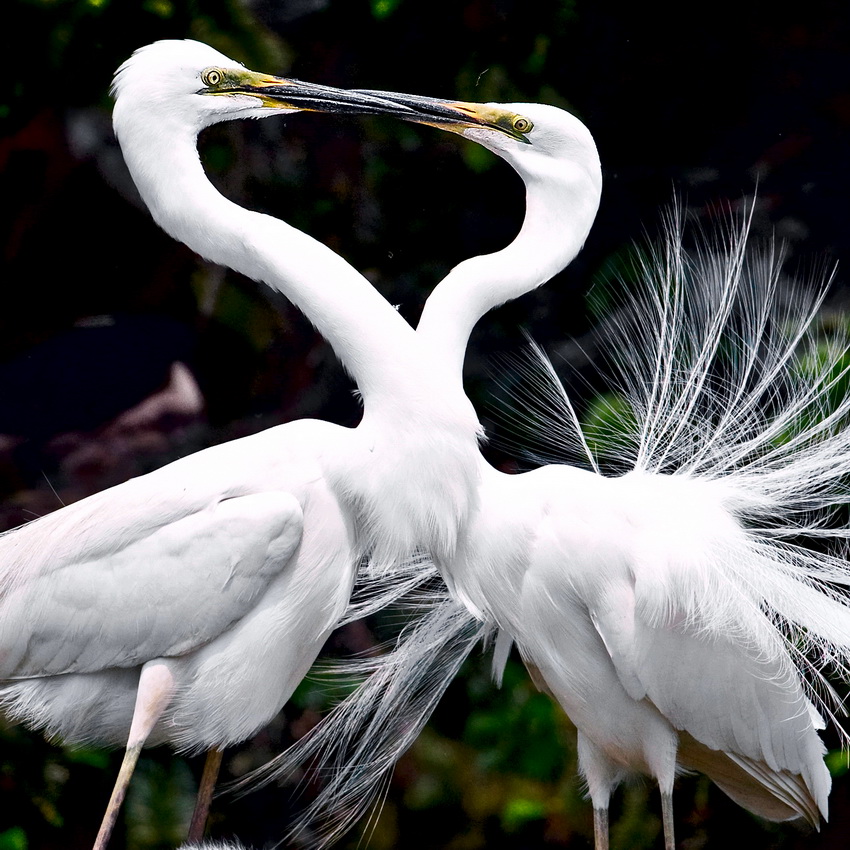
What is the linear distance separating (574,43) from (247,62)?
0.77 metres

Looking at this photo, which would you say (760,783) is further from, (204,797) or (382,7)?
(382,7)

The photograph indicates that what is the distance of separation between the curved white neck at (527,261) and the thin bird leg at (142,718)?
2.11 ft

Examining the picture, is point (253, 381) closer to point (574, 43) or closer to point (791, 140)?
point (574, 43)

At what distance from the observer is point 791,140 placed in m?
2.33

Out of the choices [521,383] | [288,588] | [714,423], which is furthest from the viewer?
[521,383]

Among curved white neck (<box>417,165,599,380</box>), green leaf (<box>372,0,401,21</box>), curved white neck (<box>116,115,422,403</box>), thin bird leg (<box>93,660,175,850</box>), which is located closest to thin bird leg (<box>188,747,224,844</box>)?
thin bird leg (<box>93,660,175,850</box>)

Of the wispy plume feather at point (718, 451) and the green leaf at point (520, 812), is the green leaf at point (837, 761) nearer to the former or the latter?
the wispy plume feather at point (718, 451)

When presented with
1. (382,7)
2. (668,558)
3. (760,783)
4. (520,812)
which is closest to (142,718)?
(668,558)

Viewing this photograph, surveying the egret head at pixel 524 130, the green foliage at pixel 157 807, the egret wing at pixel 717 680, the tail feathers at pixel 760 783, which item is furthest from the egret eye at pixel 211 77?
the green foliage at pixel 157 807

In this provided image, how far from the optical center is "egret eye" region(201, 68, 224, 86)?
1527 millimetres

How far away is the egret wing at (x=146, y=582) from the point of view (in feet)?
4.53

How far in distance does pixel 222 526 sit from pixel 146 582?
0.13 m

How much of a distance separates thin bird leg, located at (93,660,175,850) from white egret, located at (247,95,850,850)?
46 centimetres

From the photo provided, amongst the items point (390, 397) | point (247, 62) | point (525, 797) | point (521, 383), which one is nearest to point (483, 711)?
point (525, 797)
